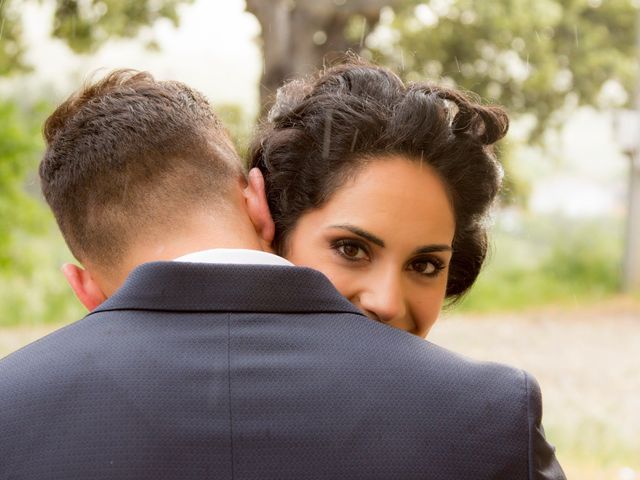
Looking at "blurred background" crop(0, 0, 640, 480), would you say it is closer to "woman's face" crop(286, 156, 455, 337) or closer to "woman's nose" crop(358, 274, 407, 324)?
"woman's face" crop(286, 156, 455, 337)

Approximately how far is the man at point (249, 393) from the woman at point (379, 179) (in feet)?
1.29

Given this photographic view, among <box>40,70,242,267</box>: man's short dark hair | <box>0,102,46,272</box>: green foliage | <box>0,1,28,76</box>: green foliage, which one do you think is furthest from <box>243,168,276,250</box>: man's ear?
<box>0,102,46,272</box>: green foliage

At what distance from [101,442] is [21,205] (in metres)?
5.78

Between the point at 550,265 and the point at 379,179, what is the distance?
246 inches

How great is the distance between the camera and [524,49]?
6660 millimetres

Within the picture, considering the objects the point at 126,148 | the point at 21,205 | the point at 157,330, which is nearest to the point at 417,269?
the point at 126,148

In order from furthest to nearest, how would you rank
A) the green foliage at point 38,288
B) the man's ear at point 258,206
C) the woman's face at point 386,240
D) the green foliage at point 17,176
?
the green foliage at point 38,288
the green foliage at point 17,176
the woman's face at point 386,240
the man's ear at point 258,206

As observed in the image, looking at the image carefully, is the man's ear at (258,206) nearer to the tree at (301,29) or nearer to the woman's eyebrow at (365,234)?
the woman's eyebrow at (365,234)

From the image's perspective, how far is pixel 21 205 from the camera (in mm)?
6488

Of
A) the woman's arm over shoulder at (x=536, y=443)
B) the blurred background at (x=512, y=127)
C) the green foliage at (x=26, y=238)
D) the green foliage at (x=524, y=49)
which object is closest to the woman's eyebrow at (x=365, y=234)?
the woman's arm over shoulder at (x=536, y=443)

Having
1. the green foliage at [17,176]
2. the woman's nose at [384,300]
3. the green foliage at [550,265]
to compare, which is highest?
the woman's nose at [384,300]

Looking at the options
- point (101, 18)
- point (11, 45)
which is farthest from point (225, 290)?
point (11, 45)

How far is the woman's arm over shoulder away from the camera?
1088 mm

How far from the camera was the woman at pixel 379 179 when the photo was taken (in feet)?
5.13
